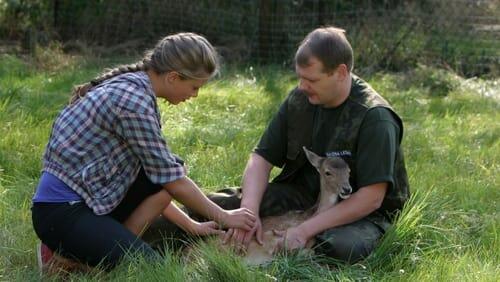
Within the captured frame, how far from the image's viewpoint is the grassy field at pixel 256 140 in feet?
11.6

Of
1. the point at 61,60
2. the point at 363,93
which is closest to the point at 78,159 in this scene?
the point at 363,93

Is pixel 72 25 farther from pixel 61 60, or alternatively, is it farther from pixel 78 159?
pixel 78 159

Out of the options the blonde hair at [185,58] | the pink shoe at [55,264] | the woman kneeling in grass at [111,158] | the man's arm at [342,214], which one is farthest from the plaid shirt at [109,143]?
the man's arm at [342,214]

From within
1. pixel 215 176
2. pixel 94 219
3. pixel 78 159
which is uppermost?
pixel 78 159

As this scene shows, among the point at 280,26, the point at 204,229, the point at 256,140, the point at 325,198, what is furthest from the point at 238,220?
the point at 280,26

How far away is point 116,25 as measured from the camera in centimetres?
1063

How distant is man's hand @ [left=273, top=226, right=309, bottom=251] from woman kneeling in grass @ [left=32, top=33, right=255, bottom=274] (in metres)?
0.36

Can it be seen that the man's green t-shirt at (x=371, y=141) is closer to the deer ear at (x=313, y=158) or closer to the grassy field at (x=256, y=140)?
the deer ear at (x=313, y=158)

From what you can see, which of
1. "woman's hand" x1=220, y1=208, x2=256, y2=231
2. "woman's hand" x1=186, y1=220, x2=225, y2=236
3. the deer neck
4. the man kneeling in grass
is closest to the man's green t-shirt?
the man kneeling in grass

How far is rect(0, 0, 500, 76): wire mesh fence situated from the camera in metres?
9.18

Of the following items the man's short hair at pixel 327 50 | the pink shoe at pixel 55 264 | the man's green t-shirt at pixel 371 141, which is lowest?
the pink shoe at pixel 55 264

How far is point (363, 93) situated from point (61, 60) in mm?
5612

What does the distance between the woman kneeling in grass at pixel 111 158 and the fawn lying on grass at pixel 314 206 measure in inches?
12.2

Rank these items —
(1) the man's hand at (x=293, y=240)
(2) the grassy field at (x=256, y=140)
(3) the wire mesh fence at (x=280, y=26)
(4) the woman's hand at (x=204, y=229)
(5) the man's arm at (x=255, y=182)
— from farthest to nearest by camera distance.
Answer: (3) the wire mesh fence at (x=280, y=26)
(5) the man's arm at (x=255, y=182)
(4) the woman's hand at (x=204, y=229)
(1) the man's hand at (x=293, y=240)
(2) the grassy field at (x=256, y=140)
